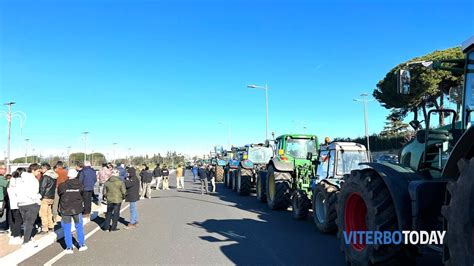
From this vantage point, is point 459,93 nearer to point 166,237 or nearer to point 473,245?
point 473,245

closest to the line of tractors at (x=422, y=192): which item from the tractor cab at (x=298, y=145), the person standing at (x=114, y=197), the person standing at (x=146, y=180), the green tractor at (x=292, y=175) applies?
the green tractor at (x=292, y=175)

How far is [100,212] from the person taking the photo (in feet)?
46.0

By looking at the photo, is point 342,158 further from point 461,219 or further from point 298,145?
point 461,219

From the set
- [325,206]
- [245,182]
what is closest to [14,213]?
[325,206]

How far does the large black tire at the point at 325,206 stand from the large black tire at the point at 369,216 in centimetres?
331

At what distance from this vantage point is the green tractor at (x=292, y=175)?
39.0 feet

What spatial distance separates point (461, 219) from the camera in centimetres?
363

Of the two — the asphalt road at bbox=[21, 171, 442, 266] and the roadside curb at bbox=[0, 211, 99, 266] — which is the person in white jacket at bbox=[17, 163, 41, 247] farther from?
the asphalt road at bbox=[21, 171, 442, 266]

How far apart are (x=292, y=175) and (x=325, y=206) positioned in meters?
4.75

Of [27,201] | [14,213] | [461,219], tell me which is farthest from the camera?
[14,213]

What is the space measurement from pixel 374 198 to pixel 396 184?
341mm

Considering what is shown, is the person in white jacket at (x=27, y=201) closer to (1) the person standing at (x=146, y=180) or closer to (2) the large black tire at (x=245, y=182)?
(1) the person standing at (x=146, y=180)

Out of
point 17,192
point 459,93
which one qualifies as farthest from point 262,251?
point 17,192

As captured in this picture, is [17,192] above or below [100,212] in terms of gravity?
above
